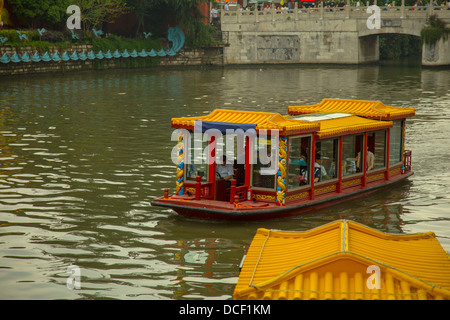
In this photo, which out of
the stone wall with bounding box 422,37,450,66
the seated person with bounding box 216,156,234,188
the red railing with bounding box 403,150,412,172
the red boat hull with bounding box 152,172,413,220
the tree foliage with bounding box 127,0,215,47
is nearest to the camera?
the red boat hull with bounding box 152,172,413,220

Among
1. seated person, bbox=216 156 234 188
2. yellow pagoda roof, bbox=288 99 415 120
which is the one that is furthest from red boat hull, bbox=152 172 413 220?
yellow pagoda roof, bbox=288 99 415 120

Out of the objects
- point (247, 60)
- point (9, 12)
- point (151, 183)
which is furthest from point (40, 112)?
point (247, 60)

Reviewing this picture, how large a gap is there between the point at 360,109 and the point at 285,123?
149 inches

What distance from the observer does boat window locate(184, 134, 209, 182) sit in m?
12.6

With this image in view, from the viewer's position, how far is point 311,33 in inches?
2115

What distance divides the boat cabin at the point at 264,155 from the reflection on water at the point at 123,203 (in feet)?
1.80

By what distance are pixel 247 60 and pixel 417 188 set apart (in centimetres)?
4074

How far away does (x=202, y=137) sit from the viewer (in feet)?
41.1

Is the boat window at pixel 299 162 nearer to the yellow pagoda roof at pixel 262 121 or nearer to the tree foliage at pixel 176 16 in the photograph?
the yellow pagoda roof at pixel 262 121

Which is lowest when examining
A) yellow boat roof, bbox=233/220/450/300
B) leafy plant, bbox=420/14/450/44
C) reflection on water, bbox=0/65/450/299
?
reflection on water, bbox=0/65/450/299

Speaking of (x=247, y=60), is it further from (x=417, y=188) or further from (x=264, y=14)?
(x=417, y=188)

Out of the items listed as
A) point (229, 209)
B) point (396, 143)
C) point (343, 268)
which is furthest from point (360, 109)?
point (343, 268)

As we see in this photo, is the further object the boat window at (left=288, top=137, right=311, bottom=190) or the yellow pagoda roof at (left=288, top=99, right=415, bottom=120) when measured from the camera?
the yellow pagoda roof at (left=288, top=99, right=415, bottom=120)

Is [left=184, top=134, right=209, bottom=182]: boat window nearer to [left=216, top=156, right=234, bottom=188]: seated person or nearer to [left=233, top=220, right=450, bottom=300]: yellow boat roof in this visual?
[left=216, top=156, right=234, bottom=188]: seated person
